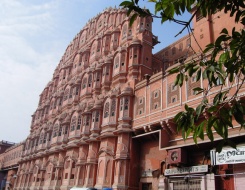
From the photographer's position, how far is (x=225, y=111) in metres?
3.76

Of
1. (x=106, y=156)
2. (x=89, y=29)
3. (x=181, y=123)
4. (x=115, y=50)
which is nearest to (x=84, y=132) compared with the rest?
(x=106, y=156)

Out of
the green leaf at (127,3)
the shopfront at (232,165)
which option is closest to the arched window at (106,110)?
the shopfront at (232,165)

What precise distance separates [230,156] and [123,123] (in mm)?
10670

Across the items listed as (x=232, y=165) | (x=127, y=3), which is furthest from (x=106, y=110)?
(x=127, y=3)

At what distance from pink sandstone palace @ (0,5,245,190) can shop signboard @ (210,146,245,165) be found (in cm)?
17

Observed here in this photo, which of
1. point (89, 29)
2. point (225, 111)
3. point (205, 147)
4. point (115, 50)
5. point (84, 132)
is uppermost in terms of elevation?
point (89, 29)

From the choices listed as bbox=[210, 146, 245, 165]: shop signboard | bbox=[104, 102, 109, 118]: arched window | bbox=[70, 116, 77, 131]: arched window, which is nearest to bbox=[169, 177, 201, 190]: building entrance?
bbox=[210, 146, 245, 165]: shop signboard

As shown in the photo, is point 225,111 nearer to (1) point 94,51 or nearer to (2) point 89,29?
(1) point 94,51

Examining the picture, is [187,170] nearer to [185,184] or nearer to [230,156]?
[185,184]

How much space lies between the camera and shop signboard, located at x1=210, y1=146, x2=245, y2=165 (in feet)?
47.0

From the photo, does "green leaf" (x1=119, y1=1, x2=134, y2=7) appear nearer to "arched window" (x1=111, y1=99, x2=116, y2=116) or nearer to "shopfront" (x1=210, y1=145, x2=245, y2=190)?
"shopfront" (x1=210, y1=145, x2=245, y2=190)

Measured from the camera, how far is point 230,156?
585 inches

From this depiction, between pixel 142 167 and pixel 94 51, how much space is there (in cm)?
1914

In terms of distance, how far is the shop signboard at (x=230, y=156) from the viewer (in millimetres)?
14336
